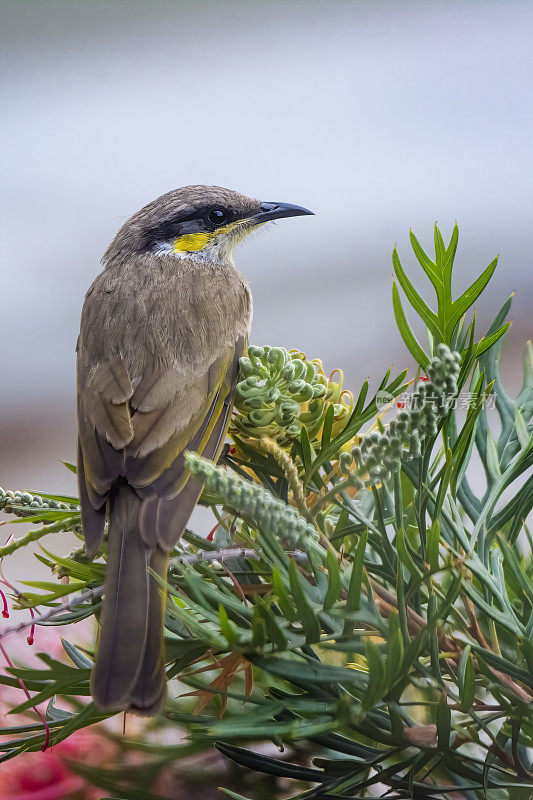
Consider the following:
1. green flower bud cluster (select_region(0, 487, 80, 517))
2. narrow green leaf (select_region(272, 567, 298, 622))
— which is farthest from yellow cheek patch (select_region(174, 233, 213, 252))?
narrow green leaf (select_region(272, 567, 298, 622))

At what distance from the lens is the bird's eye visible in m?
0.81

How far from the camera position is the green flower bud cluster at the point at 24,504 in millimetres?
320

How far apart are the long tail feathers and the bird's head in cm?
49

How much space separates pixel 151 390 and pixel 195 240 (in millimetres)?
307

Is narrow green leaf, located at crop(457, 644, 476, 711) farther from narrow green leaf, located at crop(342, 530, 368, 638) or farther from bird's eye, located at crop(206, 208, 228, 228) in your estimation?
bird's eye, located at crop(206, 208, 228, 228)

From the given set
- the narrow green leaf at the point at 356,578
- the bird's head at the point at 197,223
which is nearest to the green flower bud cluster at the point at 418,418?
the narrow green leaf at the point at 356,578

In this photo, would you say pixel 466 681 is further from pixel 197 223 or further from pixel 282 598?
pixel 197 223

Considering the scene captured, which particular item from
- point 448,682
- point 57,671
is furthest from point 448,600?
point 57,671

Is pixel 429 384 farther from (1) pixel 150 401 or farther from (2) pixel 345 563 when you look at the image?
(1) pixel 150 401

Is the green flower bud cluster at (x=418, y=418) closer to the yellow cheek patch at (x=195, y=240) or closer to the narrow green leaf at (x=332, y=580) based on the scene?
the narrow green leaf at (x=332, y=580)

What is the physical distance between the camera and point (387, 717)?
0.95 ft

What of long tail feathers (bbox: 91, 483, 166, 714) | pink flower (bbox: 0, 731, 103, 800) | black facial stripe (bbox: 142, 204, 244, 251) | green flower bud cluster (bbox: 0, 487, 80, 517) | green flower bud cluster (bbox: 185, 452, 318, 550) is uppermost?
black facial stripe (bbox: 142, 204, 244, 251)

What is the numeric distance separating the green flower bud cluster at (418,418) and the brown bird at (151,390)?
0.10 metres

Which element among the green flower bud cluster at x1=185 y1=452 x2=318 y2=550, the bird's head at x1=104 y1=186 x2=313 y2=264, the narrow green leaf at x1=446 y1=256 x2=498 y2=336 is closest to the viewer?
the green flower bud cluster at x1=185 y1=452 x2=318 y2=550
